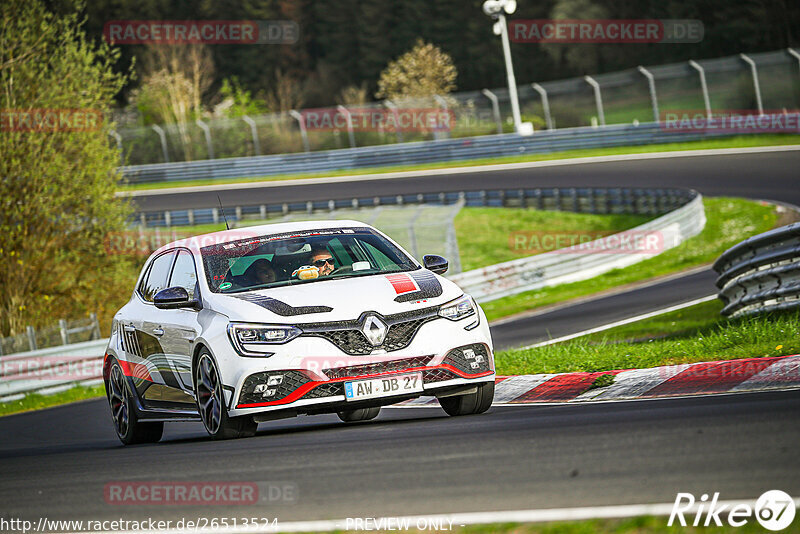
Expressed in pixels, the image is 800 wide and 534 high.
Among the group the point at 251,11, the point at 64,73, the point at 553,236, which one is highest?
the point at 251,11

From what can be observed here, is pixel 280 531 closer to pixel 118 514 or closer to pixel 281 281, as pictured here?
pixel 118 514

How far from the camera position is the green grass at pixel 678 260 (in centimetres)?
2409

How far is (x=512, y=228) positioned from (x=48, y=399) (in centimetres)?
1795

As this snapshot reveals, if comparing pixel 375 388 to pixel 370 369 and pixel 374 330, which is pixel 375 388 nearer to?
pixel 370 369

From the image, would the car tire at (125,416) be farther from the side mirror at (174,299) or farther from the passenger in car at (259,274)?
the passenger in car at (259,274)

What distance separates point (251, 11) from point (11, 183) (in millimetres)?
77057

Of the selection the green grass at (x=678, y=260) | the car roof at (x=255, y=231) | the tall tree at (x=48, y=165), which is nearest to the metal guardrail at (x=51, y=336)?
the tall tree at (x=48, y=165)

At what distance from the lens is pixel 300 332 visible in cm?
790

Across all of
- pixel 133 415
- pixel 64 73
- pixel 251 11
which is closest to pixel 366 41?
pixel 251 11

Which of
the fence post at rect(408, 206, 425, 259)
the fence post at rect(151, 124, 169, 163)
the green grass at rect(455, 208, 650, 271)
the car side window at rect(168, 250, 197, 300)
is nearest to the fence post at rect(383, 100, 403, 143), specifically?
the fence post at rect(151, 124, 169, 163)

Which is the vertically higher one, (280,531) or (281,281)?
(281,281)

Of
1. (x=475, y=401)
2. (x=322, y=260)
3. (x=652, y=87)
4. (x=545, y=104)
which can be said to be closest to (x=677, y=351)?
(x=475, y=401)

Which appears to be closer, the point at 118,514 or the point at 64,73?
the point at 118,514

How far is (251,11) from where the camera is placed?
325 feet
